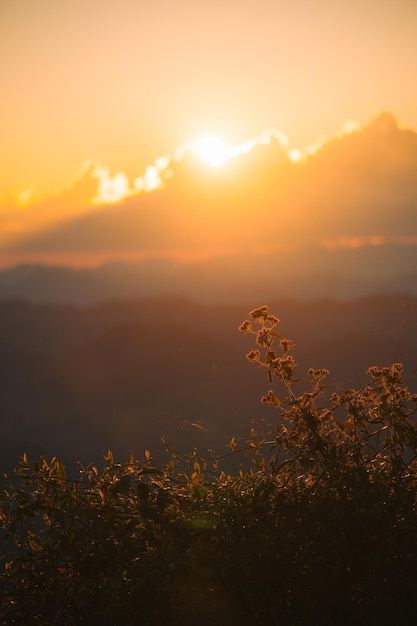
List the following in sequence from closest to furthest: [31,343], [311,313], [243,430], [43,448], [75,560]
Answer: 1. [75,560]
2. [243,430]
3. [43,448]
4. [311,313]
5. [31,343]

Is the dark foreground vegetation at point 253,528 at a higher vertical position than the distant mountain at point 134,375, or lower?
lower

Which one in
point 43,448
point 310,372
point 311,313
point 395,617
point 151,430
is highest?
point 311,313

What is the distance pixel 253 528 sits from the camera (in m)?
3.59

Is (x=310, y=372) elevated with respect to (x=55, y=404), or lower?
lower

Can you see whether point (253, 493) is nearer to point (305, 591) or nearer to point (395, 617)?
point (305, 591)

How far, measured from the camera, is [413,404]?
4098mm

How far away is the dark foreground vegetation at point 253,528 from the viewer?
3.40m

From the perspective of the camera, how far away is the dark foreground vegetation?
11.1ft

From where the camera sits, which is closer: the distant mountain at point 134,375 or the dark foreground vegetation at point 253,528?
the dark foreground vegetation at point 253,528

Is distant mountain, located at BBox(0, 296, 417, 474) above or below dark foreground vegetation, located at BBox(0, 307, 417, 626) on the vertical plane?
above

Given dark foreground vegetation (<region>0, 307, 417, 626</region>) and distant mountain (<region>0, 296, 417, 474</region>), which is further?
distant mountain (<region>0, 296, 417, 474</region>)

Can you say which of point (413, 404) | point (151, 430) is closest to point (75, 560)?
point (413, 404)

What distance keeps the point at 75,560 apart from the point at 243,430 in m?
1.19

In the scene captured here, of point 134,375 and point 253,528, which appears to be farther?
point 134,375
